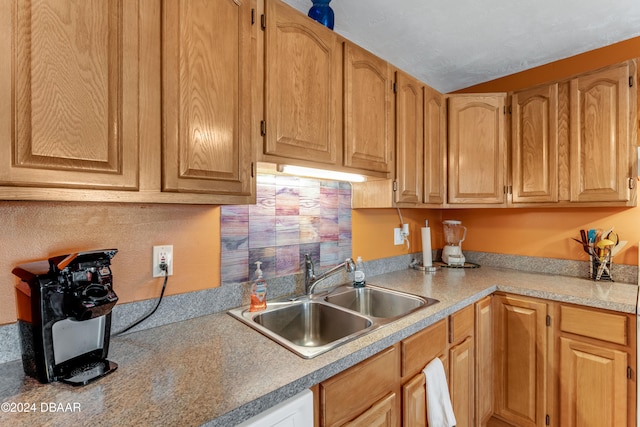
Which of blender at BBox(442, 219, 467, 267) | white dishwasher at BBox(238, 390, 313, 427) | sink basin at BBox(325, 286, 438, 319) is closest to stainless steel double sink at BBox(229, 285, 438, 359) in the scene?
sink basin at BBox(325, 286, 438, 319)

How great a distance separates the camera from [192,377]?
0.83 metres

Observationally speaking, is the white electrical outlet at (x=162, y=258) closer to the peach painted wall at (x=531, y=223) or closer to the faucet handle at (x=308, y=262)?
the faucet handle at (x=308, y=262)

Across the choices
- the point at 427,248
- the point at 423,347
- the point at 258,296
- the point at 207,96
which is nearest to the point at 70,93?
Result: the point at 207,96

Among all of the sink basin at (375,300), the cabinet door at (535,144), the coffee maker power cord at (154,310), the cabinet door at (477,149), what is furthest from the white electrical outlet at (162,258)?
the cabinet door at (535,144)

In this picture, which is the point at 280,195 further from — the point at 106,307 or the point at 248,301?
the point at 106,307

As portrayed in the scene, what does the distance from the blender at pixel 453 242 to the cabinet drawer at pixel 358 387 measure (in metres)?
1.37

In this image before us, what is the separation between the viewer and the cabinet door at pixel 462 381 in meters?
1.52

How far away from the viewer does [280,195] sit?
1598mm

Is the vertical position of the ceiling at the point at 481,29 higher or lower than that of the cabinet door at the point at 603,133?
higher

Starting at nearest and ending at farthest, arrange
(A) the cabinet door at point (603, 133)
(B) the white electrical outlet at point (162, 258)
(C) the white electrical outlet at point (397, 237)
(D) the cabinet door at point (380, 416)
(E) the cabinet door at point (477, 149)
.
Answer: (D) the cabinet door at point (380, 416), (B) the white electrical outlet at point (162, 258), (A) the cabinet door at point (603, 133), (E) the cabinet door at point (477, 149), (C) the white electrical outlet at point (397, 237)

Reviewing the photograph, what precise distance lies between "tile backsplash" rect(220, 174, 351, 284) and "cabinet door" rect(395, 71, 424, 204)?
1.13 ft

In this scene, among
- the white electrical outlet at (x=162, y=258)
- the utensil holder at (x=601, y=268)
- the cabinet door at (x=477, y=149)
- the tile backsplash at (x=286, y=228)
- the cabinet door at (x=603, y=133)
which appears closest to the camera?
the white electrical outlet at (x=162, y=258)

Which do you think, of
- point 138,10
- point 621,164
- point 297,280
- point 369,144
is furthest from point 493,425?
point 138,10

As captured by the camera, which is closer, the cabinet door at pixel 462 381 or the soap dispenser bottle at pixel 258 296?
the soap dispenser bottle at pixel 258 296
